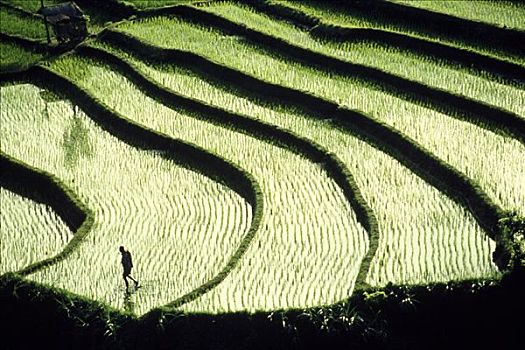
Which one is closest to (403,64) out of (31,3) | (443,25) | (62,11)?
(443,25)

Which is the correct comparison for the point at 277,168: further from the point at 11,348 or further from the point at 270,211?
the point at 11,348

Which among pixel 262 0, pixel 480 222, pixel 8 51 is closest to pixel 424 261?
pixel 480 222

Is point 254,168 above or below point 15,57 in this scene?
below

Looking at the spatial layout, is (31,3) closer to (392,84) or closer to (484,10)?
(392,84)

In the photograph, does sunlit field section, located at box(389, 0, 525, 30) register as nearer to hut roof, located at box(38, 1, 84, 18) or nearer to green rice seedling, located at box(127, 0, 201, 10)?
green rice seedling, located at box(127, 0, 201, 10)

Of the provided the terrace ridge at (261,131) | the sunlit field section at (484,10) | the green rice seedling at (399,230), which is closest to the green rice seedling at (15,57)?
the terrace ridge at (261,131)

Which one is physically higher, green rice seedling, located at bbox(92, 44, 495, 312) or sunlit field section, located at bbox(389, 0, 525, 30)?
sunlit field section, located at bbox(389, 0, 525, 30)

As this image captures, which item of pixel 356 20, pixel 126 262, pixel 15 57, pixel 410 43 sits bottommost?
pixel 126 262

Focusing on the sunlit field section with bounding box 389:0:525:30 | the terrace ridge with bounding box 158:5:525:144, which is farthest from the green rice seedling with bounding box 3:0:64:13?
the sunlit field section with bounding box 389:0:525:30
